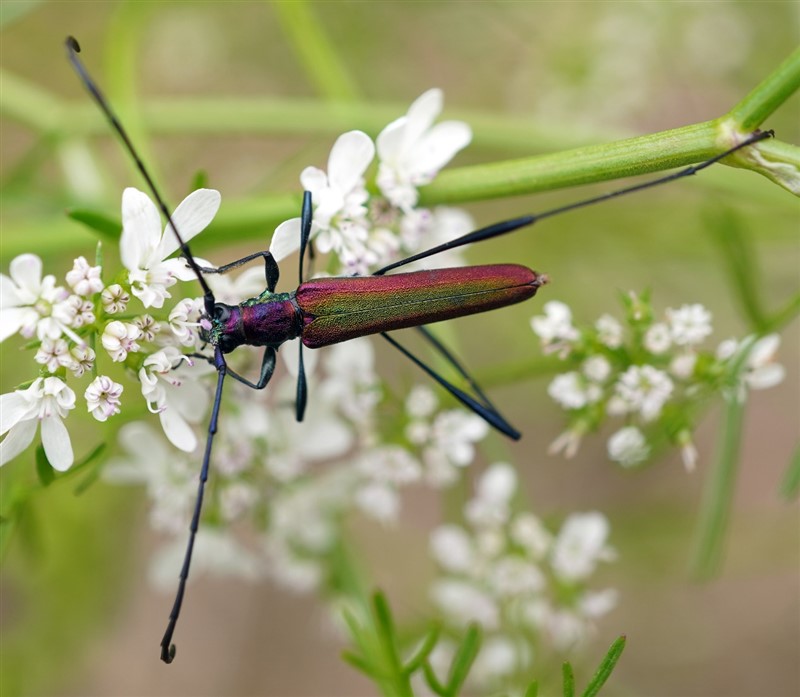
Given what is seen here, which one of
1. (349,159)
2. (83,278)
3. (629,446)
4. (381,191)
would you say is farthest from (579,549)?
(83,278)

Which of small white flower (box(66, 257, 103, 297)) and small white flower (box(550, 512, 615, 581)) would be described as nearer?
small white flower (box(66, 257, 103, 297))

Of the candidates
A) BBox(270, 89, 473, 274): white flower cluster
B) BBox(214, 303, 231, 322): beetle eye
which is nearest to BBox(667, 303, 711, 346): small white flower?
BBox(270, 89, 473, 274): white flower cluster

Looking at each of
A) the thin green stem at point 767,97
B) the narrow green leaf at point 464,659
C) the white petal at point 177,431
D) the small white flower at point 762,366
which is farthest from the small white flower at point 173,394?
the small white flower at point 762,366

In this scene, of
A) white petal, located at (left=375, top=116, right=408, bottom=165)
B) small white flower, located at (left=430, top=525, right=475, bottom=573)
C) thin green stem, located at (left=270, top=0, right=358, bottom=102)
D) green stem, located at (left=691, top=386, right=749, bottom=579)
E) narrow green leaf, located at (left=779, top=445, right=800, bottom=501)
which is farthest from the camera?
small white flower, located at (left=430, top=525, right=475, bottom=573)

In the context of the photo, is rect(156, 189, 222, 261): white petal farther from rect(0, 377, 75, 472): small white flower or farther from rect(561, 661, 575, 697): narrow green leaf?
rect(561, 661, 575, 697): narrow green leaf

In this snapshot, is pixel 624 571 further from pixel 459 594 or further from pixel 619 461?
pixel 619 461

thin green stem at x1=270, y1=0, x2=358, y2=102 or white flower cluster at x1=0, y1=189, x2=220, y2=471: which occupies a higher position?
thin green stem at x1=270, y1=0, x2=358, y2=102
